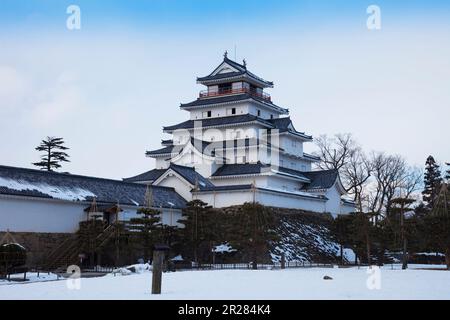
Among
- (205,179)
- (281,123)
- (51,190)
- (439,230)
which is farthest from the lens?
(281,123)

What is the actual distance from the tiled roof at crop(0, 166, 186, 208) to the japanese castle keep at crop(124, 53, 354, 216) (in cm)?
413

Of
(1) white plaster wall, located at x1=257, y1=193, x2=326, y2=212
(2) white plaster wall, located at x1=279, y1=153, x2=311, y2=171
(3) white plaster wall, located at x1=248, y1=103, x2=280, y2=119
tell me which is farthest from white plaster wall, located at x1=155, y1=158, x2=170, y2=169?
(1) white plaster wall, located at x1=257, y1=193, x2=326, y2=212

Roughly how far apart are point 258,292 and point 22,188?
18.0 m

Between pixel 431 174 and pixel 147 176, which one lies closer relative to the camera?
pixel 147 176

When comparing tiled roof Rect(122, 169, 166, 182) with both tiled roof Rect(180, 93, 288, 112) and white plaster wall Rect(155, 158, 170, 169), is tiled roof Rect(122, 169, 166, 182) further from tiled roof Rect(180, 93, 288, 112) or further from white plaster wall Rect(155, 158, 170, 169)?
tiled roof Rect(180, 93, 288, 112)

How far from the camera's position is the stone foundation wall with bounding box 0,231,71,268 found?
27969mm

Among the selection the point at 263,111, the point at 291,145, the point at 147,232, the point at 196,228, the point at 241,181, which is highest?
the point at 263,111

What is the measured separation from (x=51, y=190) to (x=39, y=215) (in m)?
1.80

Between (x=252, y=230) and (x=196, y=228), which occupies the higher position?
(x=196, y=228)

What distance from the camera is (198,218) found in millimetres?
32688

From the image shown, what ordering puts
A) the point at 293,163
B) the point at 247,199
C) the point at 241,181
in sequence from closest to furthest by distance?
the point at 247,199 → the point at 241,181 → the point at 293,163

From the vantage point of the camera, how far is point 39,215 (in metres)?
29.2

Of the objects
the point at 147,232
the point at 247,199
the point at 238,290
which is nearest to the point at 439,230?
the point at 247,199

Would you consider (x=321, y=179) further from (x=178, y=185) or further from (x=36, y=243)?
(x=36, y=243)
